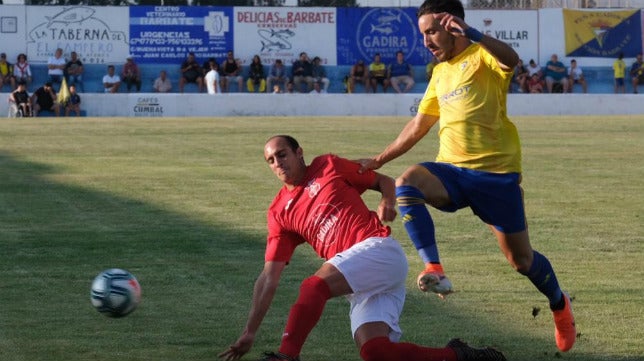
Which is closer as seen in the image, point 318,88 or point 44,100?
point 44,100

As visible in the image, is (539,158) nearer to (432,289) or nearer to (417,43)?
(432,289)

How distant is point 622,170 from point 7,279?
13029 millimetres

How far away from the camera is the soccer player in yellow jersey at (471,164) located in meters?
7.83

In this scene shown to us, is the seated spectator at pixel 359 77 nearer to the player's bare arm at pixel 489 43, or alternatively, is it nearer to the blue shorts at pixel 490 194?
the blue shorts at pixel 490 194

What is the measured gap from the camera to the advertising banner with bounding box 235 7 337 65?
4672cm

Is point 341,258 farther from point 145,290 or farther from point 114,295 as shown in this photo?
point 145,290

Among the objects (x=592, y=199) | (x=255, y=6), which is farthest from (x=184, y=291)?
(x=255, y=6)

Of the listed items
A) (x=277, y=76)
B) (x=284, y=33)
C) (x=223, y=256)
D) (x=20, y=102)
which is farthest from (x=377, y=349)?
(x=284, y=33)

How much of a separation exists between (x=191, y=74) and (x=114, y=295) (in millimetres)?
36557

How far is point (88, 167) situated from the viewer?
72.1 feet

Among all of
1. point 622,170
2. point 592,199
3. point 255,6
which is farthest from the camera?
point 255,6

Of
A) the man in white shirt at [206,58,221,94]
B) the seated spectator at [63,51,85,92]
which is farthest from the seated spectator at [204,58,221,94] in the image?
the seated spectator at [63,51,85,92]

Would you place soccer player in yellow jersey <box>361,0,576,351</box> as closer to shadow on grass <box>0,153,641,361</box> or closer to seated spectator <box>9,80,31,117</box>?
shadow on grass <box>0,153,641,361</box>

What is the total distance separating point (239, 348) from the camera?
733 centimetres
